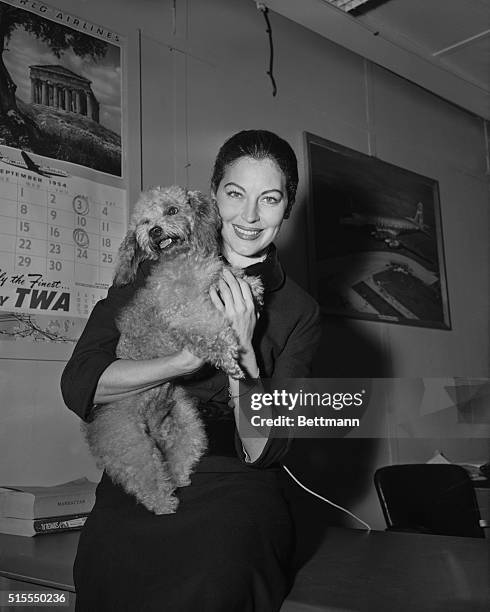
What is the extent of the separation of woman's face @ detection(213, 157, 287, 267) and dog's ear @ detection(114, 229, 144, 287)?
288 millimetres

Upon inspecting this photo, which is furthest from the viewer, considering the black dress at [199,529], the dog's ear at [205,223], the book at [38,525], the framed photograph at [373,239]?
the framed photograph at [373,239]

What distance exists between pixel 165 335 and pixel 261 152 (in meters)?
0.55

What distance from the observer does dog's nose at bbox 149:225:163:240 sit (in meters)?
1.54

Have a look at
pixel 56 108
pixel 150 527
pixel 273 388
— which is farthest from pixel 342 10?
pixel 150 527

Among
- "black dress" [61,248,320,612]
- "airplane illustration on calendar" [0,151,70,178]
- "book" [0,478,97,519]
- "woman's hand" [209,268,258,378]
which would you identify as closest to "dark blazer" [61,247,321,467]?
"black dress" [61,248,320,612]

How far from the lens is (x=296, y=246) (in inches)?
137

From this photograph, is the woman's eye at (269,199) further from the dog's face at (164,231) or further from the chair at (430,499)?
the chair at (430,499)


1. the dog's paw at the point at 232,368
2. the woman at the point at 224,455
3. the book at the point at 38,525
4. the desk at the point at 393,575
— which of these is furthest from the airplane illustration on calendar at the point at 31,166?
the desk at the point at 393,575

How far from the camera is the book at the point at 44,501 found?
211 centimetres

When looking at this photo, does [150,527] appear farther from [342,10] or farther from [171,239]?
[342,10]

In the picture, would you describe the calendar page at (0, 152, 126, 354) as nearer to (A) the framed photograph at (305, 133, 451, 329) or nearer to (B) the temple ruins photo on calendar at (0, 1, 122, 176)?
(B) the temple ruins photo on calendar at (0, 1, 122, 176)

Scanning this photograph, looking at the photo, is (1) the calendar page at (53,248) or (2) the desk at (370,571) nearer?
(2) the desk at (370,571)

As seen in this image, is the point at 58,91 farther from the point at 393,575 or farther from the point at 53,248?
the point at 393,575

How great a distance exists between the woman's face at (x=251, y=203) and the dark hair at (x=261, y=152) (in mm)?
13
